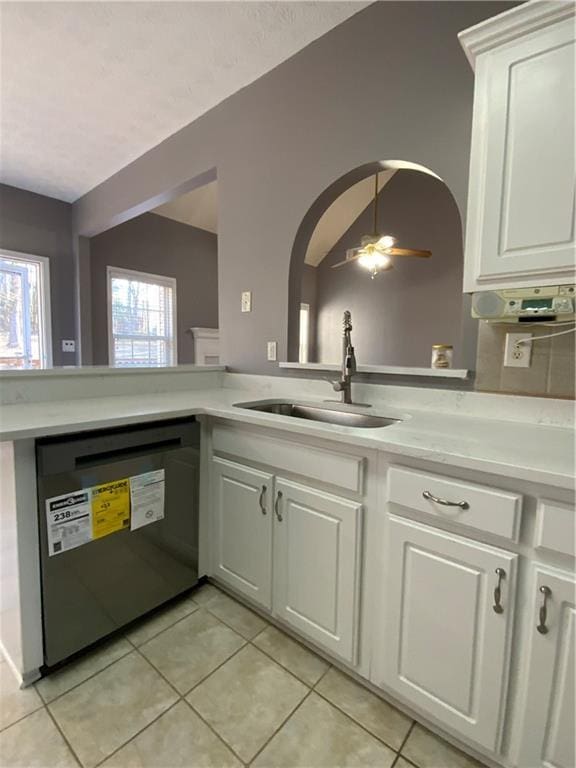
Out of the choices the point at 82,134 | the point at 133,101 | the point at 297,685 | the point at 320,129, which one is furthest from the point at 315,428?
the point at 82,134

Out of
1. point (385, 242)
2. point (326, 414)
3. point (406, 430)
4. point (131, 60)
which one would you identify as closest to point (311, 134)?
point (131, 60)

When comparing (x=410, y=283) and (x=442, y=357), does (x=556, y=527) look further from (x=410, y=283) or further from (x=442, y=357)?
(x=410, y=283)

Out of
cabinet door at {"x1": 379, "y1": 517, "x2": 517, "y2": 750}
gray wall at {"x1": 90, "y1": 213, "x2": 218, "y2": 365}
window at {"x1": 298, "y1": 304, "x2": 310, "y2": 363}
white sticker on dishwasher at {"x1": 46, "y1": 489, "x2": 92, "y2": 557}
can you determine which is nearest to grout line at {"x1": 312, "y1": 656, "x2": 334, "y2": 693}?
cabinet door at {"x1": 379, "y1": 517, "x2": 517, "y2": 750}

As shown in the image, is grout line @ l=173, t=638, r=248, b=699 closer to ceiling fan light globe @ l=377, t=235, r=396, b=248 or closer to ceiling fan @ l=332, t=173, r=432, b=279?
ceiling fan @ l=332, t=173, r=432, b=279

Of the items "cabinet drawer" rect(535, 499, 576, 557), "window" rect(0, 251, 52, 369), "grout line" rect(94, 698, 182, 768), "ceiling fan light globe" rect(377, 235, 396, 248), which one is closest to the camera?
"cabinet drawer" rect(535, 499, 576, 557)

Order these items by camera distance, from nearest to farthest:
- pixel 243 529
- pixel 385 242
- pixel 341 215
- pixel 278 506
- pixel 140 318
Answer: pixel 278 506
pixel 243 529
pixel 385 242
pixel 140 318
pixel 341 215

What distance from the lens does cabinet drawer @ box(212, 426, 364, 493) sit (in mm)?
1191

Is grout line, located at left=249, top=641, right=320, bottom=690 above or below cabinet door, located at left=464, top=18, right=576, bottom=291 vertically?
below

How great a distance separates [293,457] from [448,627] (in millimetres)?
670

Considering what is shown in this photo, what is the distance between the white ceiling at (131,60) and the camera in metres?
1.73

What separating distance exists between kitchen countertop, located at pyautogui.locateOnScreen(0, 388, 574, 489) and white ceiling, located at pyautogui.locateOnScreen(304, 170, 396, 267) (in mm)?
4094

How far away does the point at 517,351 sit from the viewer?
53.5 inches

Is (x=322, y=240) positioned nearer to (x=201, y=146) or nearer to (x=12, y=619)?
(x=201, y=146)

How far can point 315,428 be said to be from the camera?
4.02 ft
